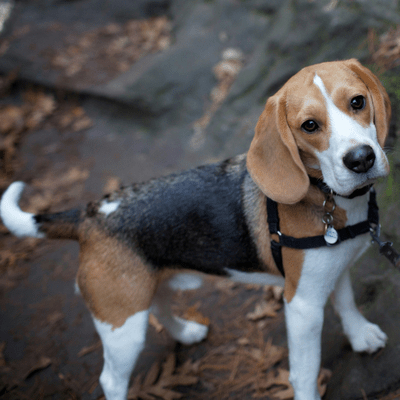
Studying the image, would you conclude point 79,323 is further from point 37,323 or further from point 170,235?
point 170,235

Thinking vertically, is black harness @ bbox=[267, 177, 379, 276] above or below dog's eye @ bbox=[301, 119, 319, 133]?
below

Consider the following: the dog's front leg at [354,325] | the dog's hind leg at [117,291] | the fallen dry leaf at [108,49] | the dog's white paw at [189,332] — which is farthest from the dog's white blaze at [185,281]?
the fallen dry leaf at [108,49]

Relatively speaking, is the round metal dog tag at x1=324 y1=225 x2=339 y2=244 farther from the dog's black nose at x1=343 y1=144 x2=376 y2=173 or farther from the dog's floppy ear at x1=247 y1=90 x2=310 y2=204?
the dog's black nose at x1=343 y1=144 x2=376 y2=173

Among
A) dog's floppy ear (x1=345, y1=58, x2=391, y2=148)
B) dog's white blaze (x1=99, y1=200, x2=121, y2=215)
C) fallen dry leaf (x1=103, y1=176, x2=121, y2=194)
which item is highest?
dog's floppy ear (x1=345, y1=58, x2=391, y2=148)

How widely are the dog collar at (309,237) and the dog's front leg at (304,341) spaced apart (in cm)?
25

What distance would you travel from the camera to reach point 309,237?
2.05 meters

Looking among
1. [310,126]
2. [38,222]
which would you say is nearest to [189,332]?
[38,222]

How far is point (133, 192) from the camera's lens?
2.57 metres

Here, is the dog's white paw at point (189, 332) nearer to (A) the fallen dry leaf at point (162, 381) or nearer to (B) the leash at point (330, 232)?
(A) the fallen dry leaf at point (162, 381)

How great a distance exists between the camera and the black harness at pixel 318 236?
2.02 metres

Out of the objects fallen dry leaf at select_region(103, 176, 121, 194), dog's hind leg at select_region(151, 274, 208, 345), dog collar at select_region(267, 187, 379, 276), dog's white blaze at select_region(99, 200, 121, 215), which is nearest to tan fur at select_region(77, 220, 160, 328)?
dog's white blaze at select_region(99, 200, 121, 215)

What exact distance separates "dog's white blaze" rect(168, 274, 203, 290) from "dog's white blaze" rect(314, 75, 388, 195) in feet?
4.41

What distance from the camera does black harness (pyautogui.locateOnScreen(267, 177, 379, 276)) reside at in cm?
202

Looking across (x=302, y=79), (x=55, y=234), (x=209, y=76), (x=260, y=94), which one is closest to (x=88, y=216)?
(x=55, y=234)
